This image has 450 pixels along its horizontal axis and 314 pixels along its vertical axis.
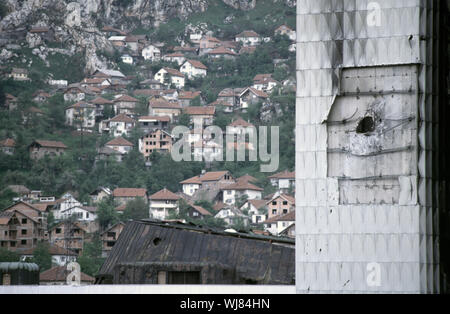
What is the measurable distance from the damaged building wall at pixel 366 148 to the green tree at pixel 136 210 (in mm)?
146081

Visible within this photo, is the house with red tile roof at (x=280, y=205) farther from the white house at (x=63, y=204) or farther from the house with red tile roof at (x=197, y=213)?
the white house at (x=63, y=204)

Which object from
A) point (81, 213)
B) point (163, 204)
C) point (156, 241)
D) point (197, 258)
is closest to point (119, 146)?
point (163, 204)

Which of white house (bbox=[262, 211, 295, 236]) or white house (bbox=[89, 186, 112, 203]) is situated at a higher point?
white house (bbox=[89, 186, 112, 203])

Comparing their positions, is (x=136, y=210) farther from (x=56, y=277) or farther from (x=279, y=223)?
(x=56, y=277)

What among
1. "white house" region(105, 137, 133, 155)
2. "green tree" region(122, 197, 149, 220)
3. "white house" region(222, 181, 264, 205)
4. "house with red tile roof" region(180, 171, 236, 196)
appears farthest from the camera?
"white house" region(105, 137, 133, 155)

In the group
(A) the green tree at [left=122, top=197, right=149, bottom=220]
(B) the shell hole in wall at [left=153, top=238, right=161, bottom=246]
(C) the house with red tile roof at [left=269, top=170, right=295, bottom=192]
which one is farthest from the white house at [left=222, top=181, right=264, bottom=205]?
(B) the shell hole in wall at [left=153, top=238, right=161, bottom=246]

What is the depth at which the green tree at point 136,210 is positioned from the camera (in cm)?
16725

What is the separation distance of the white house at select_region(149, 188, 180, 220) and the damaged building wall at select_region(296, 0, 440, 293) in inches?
5852

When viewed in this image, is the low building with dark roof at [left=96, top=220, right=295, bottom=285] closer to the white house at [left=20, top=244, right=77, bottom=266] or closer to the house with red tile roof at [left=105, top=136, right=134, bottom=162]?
the white house at [left=20, top=244, right=77, bottom=266]

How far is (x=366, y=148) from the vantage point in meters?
20.5

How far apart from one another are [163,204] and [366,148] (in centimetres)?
15459

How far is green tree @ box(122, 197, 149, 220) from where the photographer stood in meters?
167
